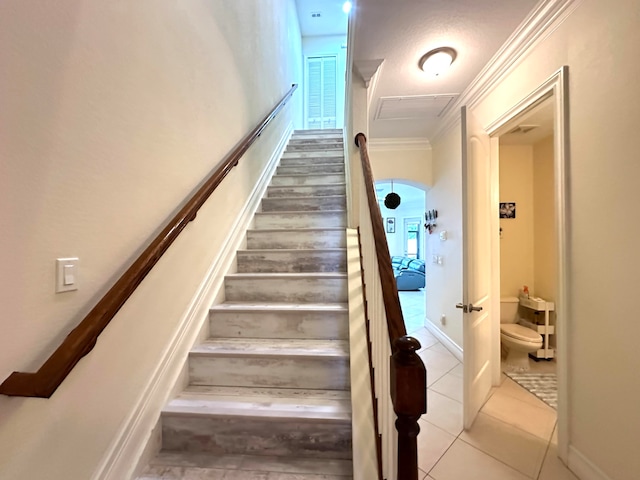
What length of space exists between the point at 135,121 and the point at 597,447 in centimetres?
270

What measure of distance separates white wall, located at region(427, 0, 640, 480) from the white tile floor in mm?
236

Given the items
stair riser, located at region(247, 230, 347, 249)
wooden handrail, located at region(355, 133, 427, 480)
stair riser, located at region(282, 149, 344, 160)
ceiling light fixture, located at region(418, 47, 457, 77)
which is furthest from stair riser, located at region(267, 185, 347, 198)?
wooden handrail, located at region(355, 133, 427, 480)

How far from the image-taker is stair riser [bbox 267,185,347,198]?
3053 millimetres

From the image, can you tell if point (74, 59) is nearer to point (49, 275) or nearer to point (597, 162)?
point (49, 275)

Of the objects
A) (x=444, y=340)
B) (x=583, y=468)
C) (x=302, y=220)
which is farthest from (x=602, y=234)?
(x=444, y=340)

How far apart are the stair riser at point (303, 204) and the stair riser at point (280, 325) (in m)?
1.31

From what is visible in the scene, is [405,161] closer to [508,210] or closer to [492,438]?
[508,210]

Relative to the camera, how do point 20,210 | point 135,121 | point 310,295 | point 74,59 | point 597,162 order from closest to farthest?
point 20,210 < point 74,59 < point 135,121 < point 597,162 < point 310,295

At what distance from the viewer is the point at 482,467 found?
163cm

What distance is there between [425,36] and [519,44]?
2.09 ft

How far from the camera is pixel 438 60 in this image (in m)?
2.07

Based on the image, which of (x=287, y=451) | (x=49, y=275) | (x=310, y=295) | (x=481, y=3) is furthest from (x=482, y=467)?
(x=481, y=3)

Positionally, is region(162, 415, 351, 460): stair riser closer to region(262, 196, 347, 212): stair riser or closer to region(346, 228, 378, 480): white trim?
region(346, 228, 378, 480): white trim

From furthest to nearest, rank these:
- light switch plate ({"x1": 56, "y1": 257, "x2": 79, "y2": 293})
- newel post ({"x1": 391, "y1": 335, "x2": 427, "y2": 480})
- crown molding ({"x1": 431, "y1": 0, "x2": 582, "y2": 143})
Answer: crown molding ({"x1": 431, "y1": 0, "x2": 582, "y2": 143}) < light switch plate ({"x1": 56, "y1": 257, "x2": 79, "y2": 293}) < newel post ({"x1": 391, "y1": 335, "x2": 427, "y2": 480})
